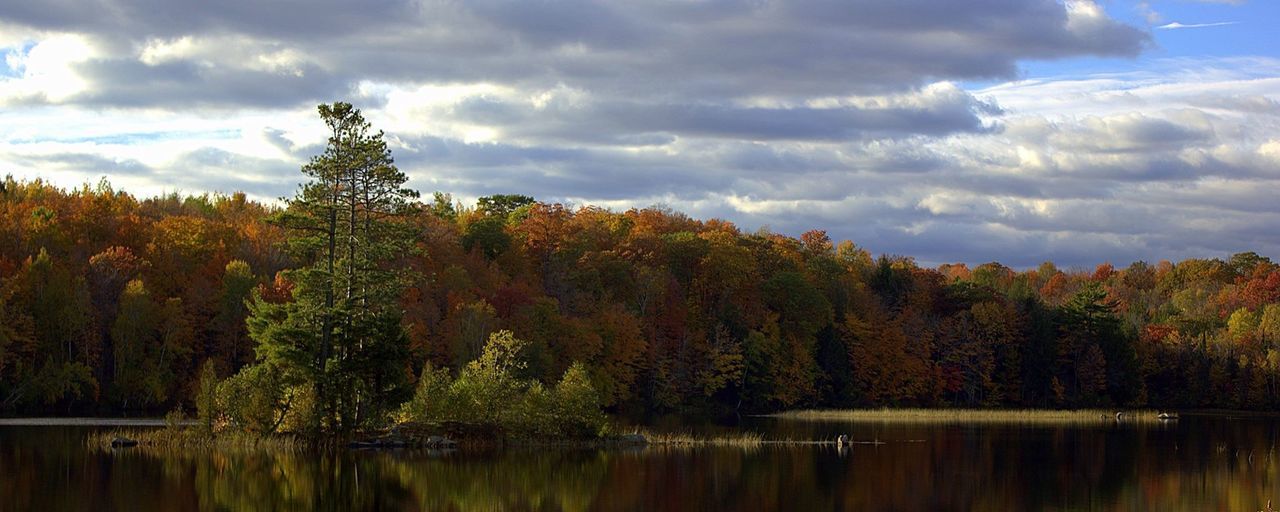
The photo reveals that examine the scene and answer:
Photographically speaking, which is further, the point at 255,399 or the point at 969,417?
the point at 969,417

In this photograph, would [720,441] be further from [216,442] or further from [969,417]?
[969,417]

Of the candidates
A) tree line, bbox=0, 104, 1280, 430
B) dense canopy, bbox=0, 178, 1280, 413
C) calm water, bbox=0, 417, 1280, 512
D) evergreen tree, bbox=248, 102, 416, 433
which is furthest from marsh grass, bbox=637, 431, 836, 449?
dense canopy, bbox=0, 178, 1280, 413

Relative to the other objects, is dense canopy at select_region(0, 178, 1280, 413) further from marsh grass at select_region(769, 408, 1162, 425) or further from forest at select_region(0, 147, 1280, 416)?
marsh grass at select_region(769, 408, 1162, 425)

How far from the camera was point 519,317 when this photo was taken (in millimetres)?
82812

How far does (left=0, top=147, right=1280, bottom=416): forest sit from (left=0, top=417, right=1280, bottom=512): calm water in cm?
1995

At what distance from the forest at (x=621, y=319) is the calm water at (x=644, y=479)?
19.9 m

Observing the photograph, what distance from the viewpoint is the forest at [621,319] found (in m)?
76.6

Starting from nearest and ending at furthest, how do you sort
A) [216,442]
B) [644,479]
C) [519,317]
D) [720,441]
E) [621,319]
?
[644,479] < [216,442] < [720,441] < [519,317] < [621,319]

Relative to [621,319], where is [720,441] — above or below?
below

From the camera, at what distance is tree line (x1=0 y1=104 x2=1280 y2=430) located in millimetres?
50781

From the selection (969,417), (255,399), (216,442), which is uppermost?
(255,399)

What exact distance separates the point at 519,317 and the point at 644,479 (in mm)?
43249

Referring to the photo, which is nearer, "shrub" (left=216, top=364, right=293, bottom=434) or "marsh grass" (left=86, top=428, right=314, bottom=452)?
"marsh grass" (left=86, top=428, right=314, bottom=452)

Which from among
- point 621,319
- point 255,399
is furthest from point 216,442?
point 621,319
